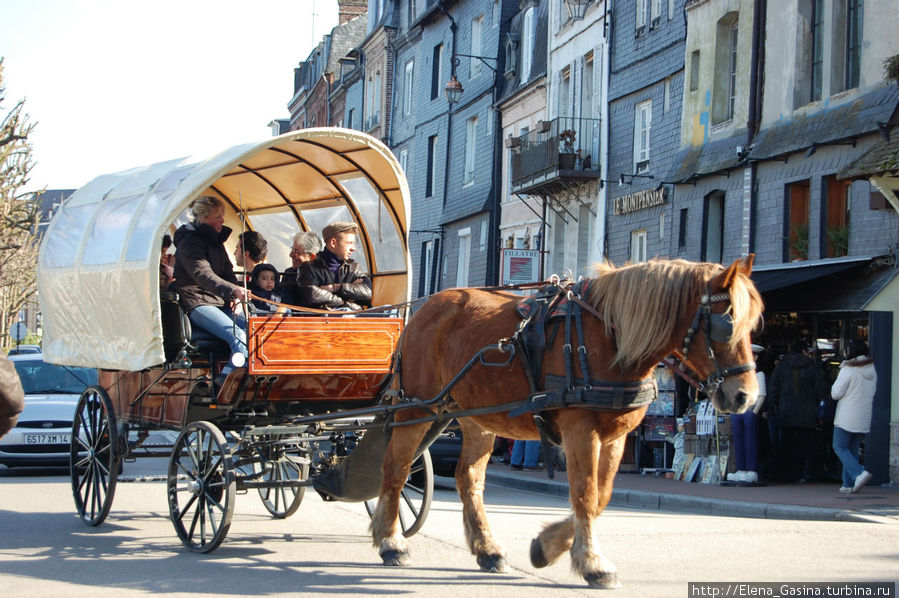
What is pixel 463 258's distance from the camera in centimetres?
3388

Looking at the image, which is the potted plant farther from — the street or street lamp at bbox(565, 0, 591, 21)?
the street

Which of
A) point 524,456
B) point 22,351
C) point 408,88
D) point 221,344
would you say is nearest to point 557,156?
point 524,456

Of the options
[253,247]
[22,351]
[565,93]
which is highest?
[565,93]

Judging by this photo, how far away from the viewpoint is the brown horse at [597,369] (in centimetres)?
639

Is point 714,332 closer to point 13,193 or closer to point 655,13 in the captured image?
point 655,13

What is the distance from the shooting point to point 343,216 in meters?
10.8

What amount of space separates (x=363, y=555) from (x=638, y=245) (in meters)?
16.5

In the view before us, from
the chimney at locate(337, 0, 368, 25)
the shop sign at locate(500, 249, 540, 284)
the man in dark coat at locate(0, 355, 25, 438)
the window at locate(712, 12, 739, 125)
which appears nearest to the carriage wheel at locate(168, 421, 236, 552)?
the man in dark coat at locate(0, 355, 25, 438)

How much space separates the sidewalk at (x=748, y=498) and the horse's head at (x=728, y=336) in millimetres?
5502

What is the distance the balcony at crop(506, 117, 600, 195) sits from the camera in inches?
1008

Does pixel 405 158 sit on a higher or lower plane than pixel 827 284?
higher

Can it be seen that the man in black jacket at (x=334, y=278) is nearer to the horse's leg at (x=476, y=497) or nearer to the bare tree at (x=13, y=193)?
the horse's leg at (x=476, y=497)

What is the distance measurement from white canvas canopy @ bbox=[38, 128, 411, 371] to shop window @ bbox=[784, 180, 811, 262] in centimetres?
977

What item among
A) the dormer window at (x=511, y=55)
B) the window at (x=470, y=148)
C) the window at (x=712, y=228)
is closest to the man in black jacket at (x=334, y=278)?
the window at (x=712, y=228)
